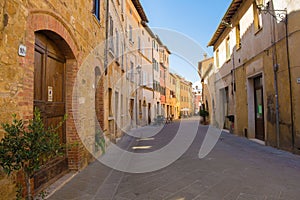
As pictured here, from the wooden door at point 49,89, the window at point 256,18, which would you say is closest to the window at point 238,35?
the window at point 256,18

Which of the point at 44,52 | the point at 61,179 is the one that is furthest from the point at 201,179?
the point at 44,52

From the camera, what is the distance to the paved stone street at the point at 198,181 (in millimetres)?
3525

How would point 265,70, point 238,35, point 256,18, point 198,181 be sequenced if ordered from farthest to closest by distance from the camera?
1. point 238,35
2. point 256,18
3. point 265,70
4. point 198,181

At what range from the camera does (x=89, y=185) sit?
4.05 m

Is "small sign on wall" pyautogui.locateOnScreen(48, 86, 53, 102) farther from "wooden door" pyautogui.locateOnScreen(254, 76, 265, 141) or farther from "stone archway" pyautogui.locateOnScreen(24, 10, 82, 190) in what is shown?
"wooden door" pyautogui.locateOnScreen(254, 76, 265, 141)

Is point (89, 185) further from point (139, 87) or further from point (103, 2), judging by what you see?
point (139, 87)

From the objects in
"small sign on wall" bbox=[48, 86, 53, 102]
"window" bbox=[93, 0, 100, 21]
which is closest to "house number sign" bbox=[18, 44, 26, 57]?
"small sign on wall" bbox=[48, 86, 53, 102]

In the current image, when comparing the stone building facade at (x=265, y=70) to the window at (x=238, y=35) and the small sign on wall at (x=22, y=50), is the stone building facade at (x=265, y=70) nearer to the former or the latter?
the window at (x=238, y=35)

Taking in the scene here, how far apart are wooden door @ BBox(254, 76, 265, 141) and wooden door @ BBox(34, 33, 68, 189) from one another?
7.38 metres

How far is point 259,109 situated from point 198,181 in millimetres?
6241

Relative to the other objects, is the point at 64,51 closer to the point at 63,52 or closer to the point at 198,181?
the point at 63,52

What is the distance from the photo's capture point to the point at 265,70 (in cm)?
794

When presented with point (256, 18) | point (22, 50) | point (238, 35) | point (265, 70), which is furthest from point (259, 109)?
point (22, 50)

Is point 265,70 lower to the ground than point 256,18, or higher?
lower
